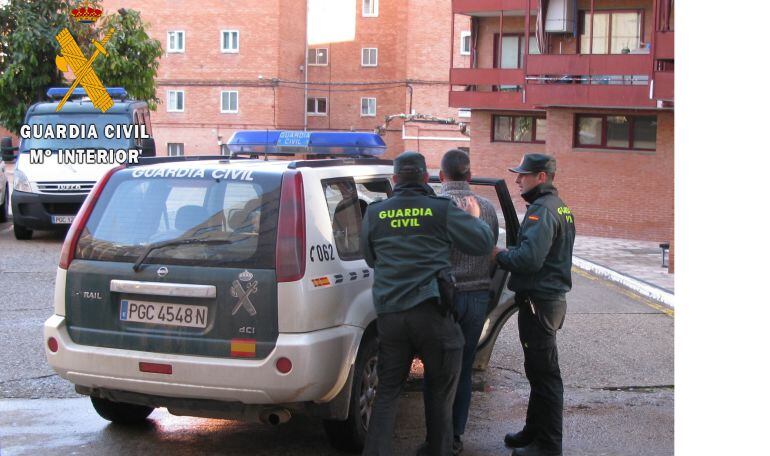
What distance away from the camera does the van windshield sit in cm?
1648

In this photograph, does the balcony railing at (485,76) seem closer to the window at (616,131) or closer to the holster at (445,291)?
the window at (616,131)

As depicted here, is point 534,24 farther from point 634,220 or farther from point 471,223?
point 471,223

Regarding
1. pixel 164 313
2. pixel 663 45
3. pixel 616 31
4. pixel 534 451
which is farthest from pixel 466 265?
pixel 616 31

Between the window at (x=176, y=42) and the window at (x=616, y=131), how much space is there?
32.4 meters

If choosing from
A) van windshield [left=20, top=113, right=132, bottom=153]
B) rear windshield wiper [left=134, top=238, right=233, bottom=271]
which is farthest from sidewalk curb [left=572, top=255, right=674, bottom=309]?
van windshield [left=20, top=113, right=132, bottom=153]

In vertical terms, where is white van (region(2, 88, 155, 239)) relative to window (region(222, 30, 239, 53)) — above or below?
below

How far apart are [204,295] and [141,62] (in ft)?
61.9

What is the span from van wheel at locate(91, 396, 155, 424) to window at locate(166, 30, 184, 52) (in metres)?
47.7

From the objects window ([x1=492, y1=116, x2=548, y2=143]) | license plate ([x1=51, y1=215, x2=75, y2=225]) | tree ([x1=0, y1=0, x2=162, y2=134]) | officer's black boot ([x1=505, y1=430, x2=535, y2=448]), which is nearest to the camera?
officer's black boot ([x1=505, y1=430, x2=535, y2=448])

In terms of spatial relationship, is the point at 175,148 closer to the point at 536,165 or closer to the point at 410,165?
the point at 536,165

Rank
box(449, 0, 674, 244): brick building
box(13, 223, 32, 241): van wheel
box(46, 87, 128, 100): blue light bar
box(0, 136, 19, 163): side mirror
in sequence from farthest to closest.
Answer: box(449, 0, 674, 244): brick building < box(46, 87, 128, 100): blue light bar < box(0, 136, 19, 163): side mirror < box(13, 223, 32, 241): van wheel

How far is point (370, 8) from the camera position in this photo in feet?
183

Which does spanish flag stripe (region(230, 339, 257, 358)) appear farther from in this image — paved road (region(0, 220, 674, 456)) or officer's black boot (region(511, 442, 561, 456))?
officer's black boot (region(511, 442, 561, 456))

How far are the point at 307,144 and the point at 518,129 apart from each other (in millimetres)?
25353
